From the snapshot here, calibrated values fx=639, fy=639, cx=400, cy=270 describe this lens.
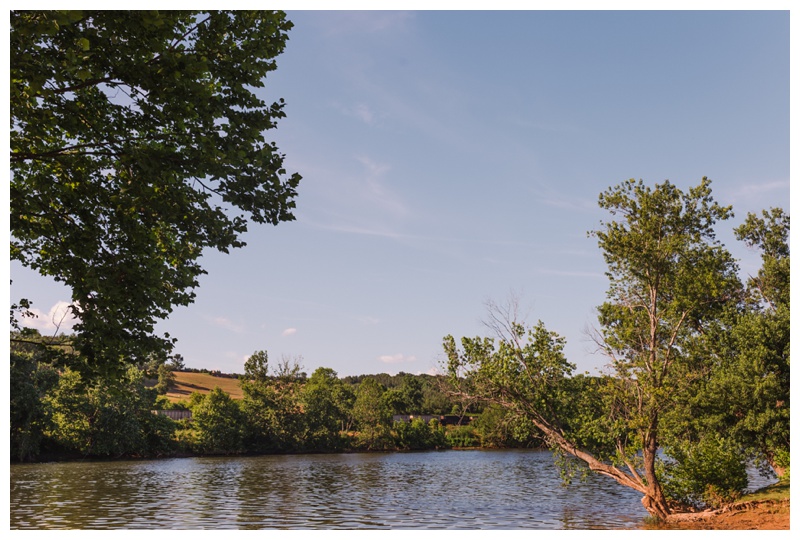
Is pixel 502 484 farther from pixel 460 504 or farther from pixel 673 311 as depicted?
pixel 673 311

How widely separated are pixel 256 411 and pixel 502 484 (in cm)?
5237

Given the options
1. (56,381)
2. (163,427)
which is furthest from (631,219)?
(163,427)

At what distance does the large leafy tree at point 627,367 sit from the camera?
1174 inches

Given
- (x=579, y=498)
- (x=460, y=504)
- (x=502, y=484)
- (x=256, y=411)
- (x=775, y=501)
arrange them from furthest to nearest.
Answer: (x=256, y=411)
(x=502, y=484)
(x=579, y=498)
(x=460, y=504)
(x=775, y=501)

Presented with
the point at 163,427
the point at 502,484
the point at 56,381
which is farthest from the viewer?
the point at 163,427

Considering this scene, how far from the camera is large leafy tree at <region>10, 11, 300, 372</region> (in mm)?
14375

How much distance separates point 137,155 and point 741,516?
28018 mm

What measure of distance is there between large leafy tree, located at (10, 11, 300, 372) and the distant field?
131 meters

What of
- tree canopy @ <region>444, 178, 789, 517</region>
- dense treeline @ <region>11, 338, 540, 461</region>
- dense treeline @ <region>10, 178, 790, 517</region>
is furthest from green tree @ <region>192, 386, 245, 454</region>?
tree canopy @ <region>444, 178, 789, 517</region>

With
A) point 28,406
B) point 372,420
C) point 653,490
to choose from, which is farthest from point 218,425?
point 653,490

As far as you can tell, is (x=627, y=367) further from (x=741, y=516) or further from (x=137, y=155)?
(x=137, y=155)

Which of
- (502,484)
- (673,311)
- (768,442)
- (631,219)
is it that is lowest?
(502,484)

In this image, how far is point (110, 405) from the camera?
75.8 meters

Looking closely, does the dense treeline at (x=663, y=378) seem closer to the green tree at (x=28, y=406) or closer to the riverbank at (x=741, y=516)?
the riverbank at (x=741, y=516)
